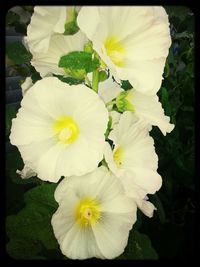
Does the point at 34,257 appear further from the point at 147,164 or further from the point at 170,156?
the point at 170,156

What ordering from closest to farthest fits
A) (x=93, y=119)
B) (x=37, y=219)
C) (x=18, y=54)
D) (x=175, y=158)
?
(x=93, y=119) < (x=37, y=219) < (x=18, y=54) < (x=175, y=158)

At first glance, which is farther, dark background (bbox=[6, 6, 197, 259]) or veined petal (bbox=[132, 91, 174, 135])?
dark background (bbox=[6, 6, 197, 259])

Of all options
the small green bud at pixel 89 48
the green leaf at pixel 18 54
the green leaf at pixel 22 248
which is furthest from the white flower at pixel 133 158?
the green leaf at pixel 18 54

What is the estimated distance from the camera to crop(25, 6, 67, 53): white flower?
62 centimetres

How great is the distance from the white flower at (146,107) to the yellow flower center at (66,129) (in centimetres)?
9

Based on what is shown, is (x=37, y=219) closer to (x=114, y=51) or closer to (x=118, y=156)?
(x=118, y=156)

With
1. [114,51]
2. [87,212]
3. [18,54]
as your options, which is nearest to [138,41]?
[114,51]

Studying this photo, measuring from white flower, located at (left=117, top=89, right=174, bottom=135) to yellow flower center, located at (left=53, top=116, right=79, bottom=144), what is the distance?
0.28 ft

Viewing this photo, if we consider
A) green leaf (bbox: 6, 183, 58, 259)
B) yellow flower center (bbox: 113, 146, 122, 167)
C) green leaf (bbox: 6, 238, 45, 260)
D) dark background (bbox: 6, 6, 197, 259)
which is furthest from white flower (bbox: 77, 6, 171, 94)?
dark background (bbox: 6, 6, 197, 259)

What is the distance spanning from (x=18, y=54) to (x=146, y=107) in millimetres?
374

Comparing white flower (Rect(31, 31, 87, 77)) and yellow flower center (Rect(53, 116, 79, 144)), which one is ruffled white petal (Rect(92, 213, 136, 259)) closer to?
yellow flower center (Rect(53, 116, 79, 144))

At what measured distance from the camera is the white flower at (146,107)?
68 cm

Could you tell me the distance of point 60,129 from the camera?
65 centimetres

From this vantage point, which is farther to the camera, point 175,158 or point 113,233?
point 175,158
